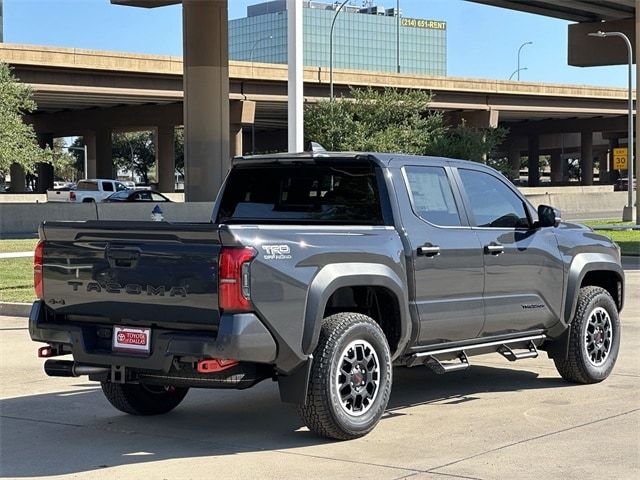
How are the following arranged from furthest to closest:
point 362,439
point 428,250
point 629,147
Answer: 1. point 629,147
2. point 428,250
3. point 362,439

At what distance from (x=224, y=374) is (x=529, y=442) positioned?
2116mm

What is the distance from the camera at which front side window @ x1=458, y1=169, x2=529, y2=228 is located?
894 cm

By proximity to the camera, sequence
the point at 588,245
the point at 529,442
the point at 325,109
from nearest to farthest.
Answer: the point at 529,442, the point at 588,245, the point at 325,109

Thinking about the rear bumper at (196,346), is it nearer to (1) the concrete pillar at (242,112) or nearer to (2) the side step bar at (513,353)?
(2) the side step bar at (513,353)

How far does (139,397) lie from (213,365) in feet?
5.55

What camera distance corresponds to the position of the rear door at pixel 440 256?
805 cm

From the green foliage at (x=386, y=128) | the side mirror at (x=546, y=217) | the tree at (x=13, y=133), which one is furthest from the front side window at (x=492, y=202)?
the green foliage at (x=386, y=128)

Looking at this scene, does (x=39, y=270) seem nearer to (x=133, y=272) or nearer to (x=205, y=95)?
(x=133, y=272)

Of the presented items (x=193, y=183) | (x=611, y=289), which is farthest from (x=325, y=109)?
(x=611, y=289)

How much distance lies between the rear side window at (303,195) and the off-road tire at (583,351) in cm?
235

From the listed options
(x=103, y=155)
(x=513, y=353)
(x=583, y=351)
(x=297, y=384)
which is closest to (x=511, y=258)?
(x=513, y=353)

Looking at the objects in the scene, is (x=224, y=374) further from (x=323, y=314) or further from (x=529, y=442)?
(x=529, y=442)

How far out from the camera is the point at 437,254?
26.8 feet

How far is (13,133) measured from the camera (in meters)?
43.2
